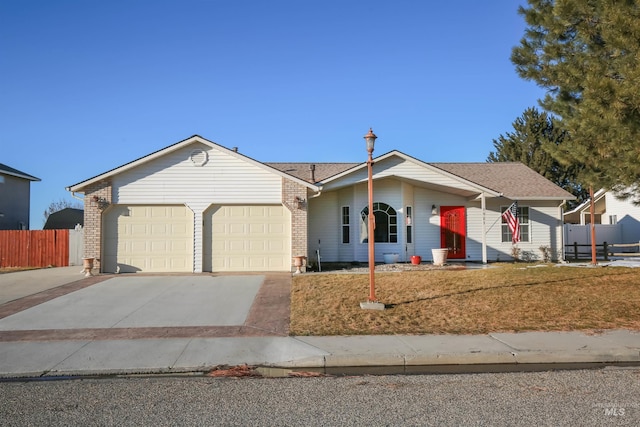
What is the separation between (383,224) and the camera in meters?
18.1

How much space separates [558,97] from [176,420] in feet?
32.5

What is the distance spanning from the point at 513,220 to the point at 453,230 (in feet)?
7.41

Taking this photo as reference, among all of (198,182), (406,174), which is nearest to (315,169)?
(406,174)

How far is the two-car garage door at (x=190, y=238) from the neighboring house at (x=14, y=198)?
15992 millimetres

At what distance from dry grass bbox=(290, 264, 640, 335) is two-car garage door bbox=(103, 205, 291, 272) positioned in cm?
228

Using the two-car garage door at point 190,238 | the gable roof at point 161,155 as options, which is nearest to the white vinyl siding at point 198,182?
the gable roof at point 161,155

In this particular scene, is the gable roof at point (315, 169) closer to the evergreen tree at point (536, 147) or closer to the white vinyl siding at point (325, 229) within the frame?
the white vinyl siding at point (325, 229)

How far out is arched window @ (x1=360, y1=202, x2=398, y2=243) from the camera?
59.4 feet

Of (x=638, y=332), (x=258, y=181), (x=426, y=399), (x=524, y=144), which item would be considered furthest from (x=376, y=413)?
(x=524, y=144)

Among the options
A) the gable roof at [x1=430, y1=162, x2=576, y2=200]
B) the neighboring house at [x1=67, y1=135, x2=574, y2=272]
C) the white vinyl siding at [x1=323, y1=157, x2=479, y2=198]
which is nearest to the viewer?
the neighboring house at [x1=67, y1=135, x2=574, y2=272]

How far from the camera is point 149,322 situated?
9539 millimetres

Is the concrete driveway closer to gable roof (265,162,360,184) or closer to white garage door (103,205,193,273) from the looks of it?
white garage door (103,205,193,273)
